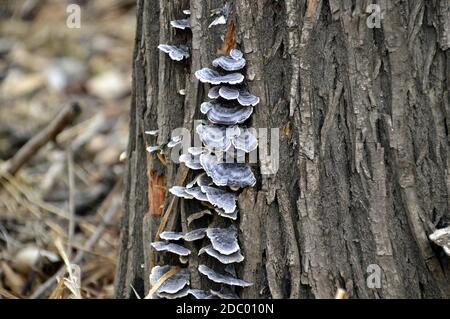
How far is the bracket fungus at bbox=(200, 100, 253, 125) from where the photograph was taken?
2549mm

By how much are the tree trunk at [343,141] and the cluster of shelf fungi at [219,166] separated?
62 millimetres

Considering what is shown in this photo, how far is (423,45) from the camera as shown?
101 inches

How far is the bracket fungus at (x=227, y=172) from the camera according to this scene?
8.35ft

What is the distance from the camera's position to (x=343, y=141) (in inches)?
102

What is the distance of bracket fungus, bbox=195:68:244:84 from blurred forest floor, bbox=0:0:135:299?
0.84 metres

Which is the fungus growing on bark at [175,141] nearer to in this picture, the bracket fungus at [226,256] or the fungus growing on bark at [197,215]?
the fungus growing on bark at [197,215]

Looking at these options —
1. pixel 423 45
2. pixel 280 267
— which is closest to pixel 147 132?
pixel 280 267

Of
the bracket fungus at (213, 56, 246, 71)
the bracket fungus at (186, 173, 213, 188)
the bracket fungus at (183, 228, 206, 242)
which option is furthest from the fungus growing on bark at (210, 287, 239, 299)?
the bracket fungus at (213, 56, 246, 71)

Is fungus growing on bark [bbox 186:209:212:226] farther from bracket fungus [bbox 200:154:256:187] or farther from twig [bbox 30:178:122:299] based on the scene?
twig [bbox 30:178:122:299]

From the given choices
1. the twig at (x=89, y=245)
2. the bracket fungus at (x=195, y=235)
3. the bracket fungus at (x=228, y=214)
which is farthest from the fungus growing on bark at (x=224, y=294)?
the twig at (x=89, y=245)

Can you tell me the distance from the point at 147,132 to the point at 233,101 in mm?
494

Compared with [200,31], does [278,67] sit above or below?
below
